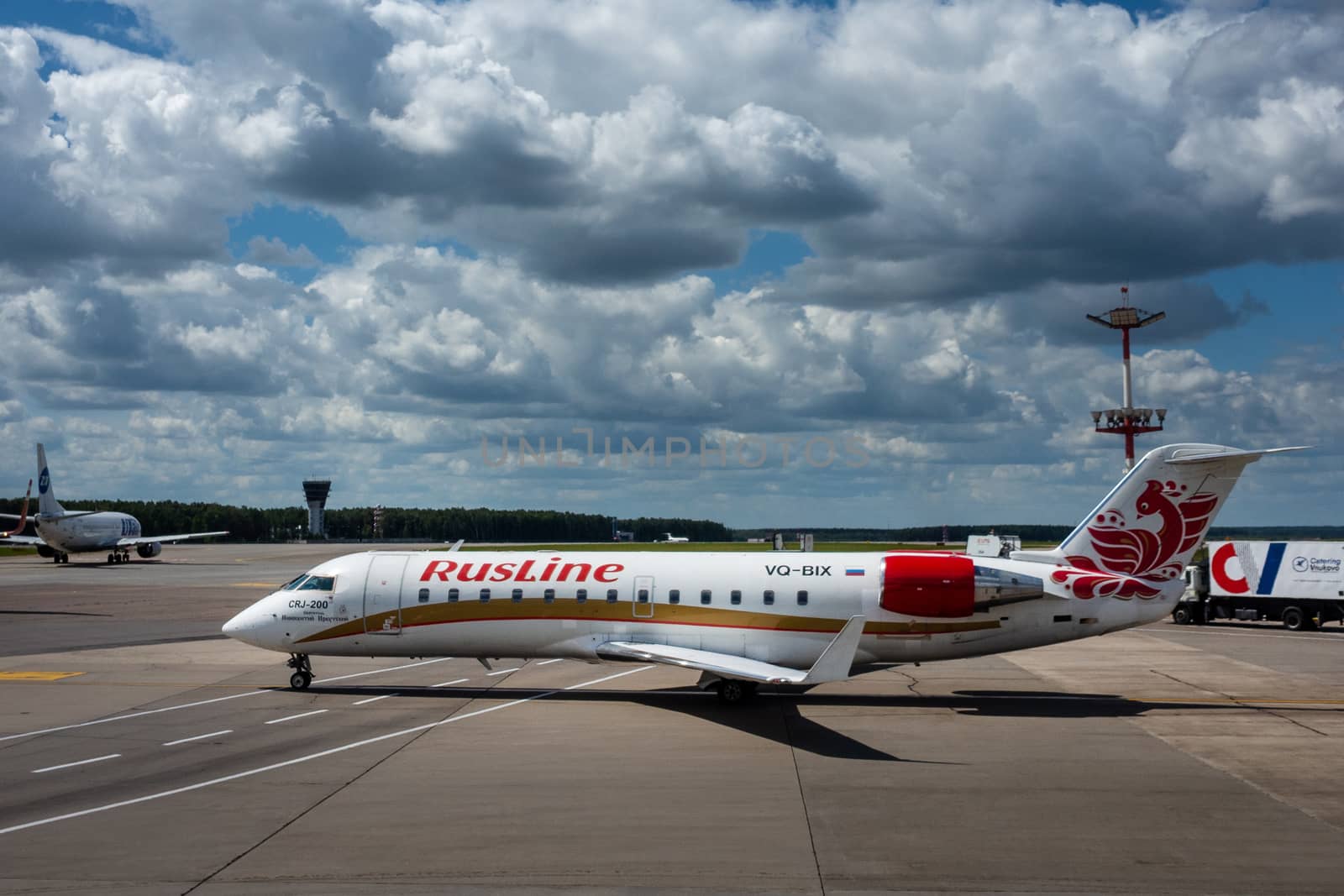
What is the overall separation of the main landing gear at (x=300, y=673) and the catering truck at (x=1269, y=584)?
1313 inches

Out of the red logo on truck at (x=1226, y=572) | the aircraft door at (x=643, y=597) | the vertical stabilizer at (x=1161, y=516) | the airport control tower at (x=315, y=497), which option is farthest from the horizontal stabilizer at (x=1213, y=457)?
the airport control tower at (x=315, y=497)

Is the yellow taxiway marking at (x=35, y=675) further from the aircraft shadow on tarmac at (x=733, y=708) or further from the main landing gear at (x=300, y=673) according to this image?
the aircraft shadow on tarmac at (x=733, y=708)

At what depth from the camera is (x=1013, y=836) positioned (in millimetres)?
13594

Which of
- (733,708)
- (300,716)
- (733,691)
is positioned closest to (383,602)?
(300,716)

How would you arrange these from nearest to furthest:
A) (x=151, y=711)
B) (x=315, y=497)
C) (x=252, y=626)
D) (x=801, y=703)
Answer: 1. (x=151, y=711)
2. (x=801, y=703)
3. (x=252, y=626)
4. (x=315, y=497)

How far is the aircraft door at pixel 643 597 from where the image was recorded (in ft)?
79.4

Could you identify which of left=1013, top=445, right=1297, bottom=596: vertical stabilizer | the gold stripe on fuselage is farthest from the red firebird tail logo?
the gold stripe on fuselage

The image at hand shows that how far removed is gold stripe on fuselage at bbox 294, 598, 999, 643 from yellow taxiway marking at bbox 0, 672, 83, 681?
301 inches

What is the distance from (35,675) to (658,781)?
67.1 ft

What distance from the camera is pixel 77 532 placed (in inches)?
3531

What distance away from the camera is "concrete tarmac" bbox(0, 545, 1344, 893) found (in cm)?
1220

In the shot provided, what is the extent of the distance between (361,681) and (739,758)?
12755 mm

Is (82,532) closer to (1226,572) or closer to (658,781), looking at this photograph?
(1226,572)

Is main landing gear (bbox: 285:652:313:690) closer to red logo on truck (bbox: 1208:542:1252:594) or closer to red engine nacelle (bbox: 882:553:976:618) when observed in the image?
red engine nacelle (bbox: 882:553:976:618)
